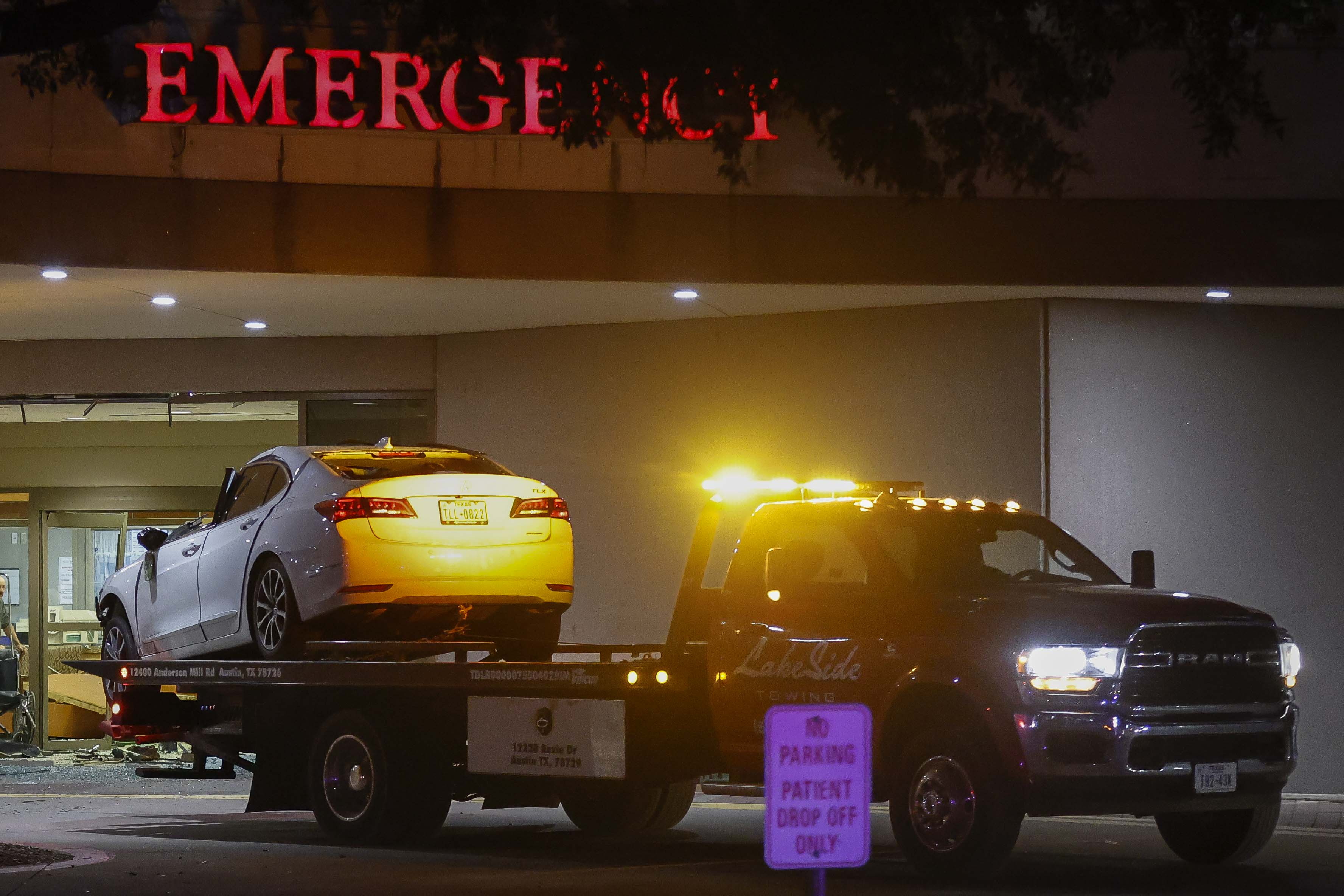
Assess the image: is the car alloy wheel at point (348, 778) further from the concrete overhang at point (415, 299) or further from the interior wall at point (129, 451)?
the interior wall at point (129, 451)

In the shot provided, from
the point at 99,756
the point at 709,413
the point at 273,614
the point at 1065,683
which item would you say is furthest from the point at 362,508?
the point at 99,756

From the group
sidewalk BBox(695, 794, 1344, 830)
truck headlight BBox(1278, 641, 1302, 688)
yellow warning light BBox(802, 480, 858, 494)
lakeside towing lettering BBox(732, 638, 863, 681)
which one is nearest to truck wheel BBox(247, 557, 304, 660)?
lakeside towing lettering BBox(732, 638, 863, 681)

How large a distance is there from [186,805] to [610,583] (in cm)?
447

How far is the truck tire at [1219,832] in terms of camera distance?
9695 mm

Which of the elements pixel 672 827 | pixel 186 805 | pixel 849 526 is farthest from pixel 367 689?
pixel 186 805

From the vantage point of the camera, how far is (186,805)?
49.3 ft

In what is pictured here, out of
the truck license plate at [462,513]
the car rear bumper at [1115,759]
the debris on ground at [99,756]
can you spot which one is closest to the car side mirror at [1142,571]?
the car rear bumper at [1115,759]

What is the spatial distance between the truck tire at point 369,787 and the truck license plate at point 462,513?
4.43 ft

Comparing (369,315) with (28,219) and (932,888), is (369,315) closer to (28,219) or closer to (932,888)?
(28,219)

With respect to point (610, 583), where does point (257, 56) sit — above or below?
above

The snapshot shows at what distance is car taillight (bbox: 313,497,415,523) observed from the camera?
1123 centimetres

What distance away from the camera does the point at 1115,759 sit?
8.68m

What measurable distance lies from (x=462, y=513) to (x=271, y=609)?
1.56 metres

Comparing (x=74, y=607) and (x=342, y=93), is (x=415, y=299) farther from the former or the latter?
(x=74, y=607)
